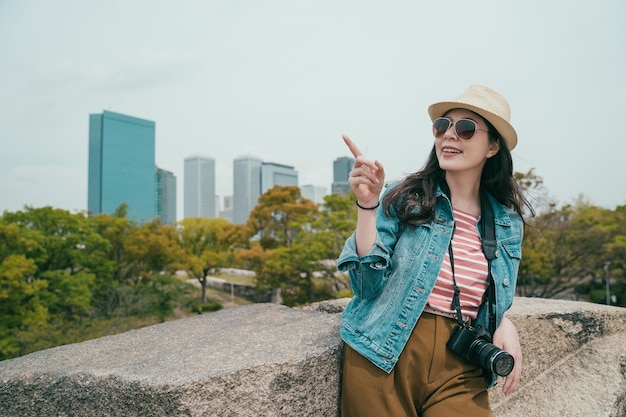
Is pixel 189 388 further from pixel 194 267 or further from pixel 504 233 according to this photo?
pixel 194 267

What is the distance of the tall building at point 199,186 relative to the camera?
118000 mm

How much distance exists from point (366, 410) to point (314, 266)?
17.9 m

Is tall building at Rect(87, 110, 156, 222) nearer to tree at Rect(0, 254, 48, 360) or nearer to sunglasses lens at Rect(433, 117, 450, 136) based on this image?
tree at Rect(0, 254, 48, 360)

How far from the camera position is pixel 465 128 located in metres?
1.87

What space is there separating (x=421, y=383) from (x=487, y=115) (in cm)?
104

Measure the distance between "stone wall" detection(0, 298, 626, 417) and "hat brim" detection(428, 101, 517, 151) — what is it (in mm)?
1055

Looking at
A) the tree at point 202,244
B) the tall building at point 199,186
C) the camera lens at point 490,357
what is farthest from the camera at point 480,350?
the tall building at point 199,186

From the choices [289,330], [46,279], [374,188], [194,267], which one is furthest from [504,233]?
[194,267]

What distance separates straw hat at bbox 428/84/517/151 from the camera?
6.09ft

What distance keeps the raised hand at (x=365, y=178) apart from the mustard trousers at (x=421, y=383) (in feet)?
1.68

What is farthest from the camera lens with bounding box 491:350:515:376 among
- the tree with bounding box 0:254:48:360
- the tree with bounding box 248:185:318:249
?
the tree with bounding box 248:185:318:249

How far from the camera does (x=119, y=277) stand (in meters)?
25.2

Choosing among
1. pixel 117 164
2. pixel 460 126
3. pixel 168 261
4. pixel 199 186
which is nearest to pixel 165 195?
pixel 199 186

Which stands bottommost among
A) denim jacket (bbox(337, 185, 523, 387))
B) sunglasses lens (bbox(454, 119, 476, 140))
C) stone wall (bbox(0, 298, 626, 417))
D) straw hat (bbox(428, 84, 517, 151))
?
stone wall (bbox(0, 298, 626, 417))
